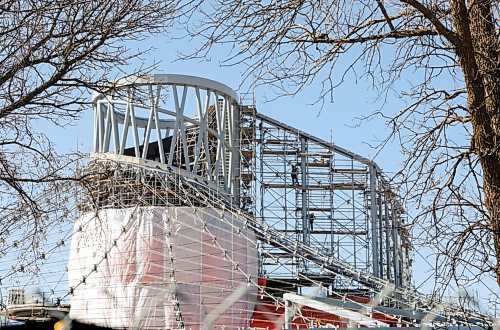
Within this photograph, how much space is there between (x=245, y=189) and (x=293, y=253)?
215 inches

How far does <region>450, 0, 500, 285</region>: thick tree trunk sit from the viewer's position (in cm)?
602

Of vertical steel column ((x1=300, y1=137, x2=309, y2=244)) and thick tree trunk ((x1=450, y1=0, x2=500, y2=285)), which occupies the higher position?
vertical steel column ((x1=300, y1=137, x2=309, y2=244))

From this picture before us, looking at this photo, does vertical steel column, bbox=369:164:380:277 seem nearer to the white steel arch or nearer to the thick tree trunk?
the white steel arch

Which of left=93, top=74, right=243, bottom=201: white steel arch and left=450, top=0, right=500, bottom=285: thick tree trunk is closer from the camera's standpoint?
left=450, top=0, right=500, bottom=285: thick tree trunk

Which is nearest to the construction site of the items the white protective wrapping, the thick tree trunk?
the white protective wrapping

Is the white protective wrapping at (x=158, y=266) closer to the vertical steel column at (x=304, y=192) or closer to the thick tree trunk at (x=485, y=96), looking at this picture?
the vertical steel column at (x=304, y=192)

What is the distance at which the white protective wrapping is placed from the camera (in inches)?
1004

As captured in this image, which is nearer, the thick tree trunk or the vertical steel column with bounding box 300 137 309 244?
the thick tree trunk

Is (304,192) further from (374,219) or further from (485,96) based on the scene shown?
(485,96)

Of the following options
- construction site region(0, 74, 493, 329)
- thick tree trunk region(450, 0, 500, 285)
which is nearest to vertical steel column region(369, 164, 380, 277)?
construction site region(0, 74, 493, 329)

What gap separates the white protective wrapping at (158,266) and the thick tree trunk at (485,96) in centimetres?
1964

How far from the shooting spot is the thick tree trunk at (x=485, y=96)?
6.02 m

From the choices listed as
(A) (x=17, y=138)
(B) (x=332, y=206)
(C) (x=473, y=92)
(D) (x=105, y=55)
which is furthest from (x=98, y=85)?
(B) (x=332, y=206)

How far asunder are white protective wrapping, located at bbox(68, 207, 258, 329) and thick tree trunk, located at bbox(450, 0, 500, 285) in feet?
64.4
